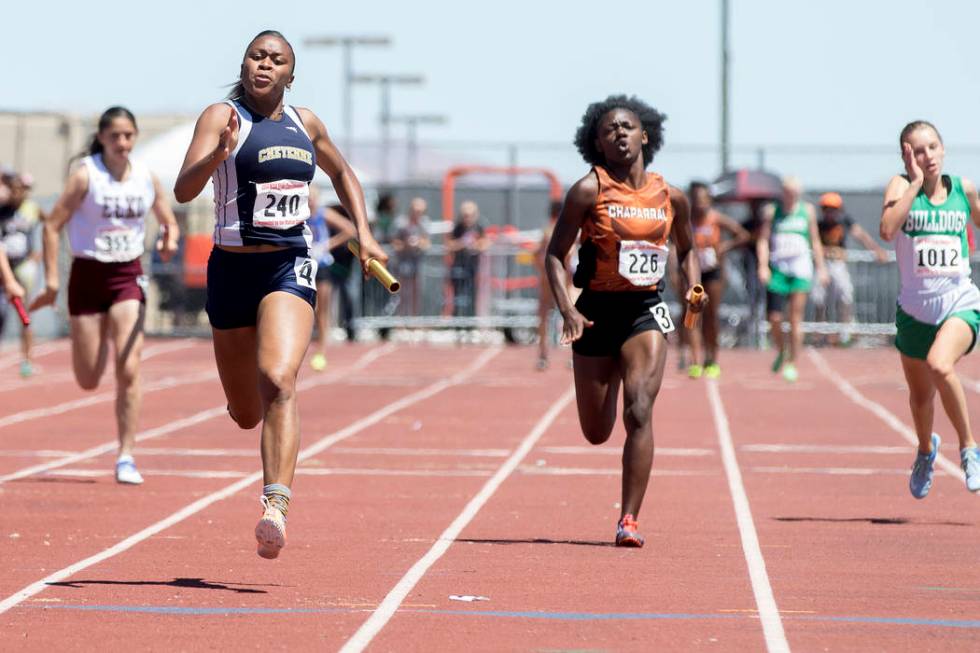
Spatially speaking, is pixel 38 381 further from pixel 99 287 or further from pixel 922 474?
pixel 922 474

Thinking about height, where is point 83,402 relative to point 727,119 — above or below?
below

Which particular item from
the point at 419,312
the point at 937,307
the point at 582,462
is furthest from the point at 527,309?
the point at 937,307

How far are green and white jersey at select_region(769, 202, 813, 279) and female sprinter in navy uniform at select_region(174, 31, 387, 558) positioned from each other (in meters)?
13.2

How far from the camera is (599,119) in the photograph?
30.6 feet

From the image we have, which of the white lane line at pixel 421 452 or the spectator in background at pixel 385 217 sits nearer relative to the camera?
the white lane line at pixel 421 452

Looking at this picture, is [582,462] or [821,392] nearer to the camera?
[582,462]

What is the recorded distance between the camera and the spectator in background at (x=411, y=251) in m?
28.8

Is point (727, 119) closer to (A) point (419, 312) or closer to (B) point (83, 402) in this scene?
(A) point (419, 312)

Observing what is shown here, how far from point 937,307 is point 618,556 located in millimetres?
2693

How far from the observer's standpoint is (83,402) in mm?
18188

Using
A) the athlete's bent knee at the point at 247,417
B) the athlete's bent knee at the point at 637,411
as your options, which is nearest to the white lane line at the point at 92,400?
the athlete's bent knee at the point at 247,417

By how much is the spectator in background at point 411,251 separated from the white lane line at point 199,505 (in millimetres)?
8009

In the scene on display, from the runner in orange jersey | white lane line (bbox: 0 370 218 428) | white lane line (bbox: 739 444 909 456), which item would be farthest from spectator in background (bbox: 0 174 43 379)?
white lane line (bbox: 739 444 909 456)

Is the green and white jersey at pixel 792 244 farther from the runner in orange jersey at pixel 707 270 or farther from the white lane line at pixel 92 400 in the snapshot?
the white lane line at pixel 92 400
